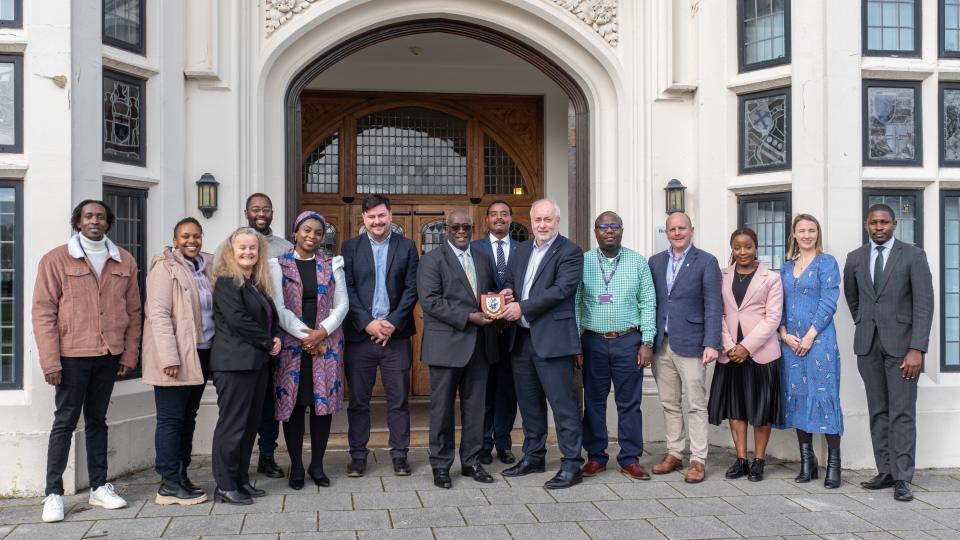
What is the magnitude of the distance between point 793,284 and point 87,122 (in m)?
4.79

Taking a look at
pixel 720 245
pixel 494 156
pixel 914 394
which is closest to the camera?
pixel 914 394

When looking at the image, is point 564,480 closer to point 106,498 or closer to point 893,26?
point 106,498

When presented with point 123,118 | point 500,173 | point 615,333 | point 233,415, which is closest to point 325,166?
point 500,173

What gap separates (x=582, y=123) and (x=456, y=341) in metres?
2.89

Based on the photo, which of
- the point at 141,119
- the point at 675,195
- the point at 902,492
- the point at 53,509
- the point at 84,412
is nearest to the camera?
the point at 53,509

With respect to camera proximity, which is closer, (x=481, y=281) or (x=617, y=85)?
(x=481, y=281)

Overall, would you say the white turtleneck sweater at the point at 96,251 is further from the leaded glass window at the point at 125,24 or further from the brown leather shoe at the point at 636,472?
the brown leather shoe at the point at 636,472

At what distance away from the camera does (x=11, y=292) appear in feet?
17.8

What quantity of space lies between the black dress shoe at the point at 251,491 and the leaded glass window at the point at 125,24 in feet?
10.4

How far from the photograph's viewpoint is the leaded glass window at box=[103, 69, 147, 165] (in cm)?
584

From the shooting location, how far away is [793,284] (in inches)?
223

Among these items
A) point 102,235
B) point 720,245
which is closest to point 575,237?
point 720,245

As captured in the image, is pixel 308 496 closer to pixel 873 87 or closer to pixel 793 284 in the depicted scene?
pixel 793 284

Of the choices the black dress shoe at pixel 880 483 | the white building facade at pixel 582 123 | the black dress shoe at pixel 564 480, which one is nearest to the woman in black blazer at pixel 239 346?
the white building facade at pixel 582 123
